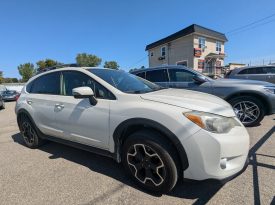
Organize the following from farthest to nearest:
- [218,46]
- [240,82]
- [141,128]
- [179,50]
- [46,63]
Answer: [46,63]
[218,46]
[179,50]
[240,82]
[141,128]

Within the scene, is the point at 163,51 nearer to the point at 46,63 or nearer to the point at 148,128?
the point at 148,128

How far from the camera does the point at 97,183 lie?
2914mm

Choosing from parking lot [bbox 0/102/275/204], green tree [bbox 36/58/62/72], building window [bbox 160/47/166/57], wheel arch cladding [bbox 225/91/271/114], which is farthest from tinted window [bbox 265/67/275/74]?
green tree [bbox 36/58/62/72]

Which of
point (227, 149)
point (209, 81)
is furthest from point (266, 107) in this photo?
point (227, 149)

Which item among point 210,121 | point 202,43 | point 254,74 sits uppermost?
point 202,43

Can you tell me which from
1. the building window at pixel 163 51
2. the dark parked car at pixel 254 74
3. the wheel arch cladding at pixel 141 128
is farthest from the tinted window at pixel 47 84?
the building window at pixel 163 51

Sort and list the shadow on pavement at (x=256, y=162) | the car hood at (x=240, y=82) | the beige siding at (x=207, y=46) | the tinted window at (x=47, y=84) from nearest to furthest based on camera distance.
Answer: the shadow on pavement at (x=256, y=162), the tinted window at (x=47, y=84), the car hood at (x=240, y=82), the beige siding at (x=207, y=46)

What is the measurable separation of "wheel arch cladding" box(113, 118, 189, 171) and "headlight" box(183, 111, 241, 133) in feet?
0.96

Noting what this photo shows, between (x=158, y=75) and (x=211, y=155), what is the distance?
15.2 feet

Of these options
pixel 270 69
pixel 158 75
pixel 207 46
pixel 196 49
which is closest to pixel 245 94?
pixel 158 75

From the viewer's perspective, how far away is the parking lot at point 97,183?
2479 mm

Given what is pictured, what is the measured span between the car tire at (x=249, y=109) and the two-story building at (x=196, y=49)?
823 inches

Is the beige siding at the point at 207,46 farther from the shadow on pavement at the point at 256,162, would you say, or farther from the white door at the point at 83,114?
the white door at the point at 83,114

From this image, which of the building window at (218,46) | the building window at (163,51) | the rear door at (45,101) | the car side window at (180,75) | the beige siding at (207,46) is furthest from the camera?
the building window at (163,51)
